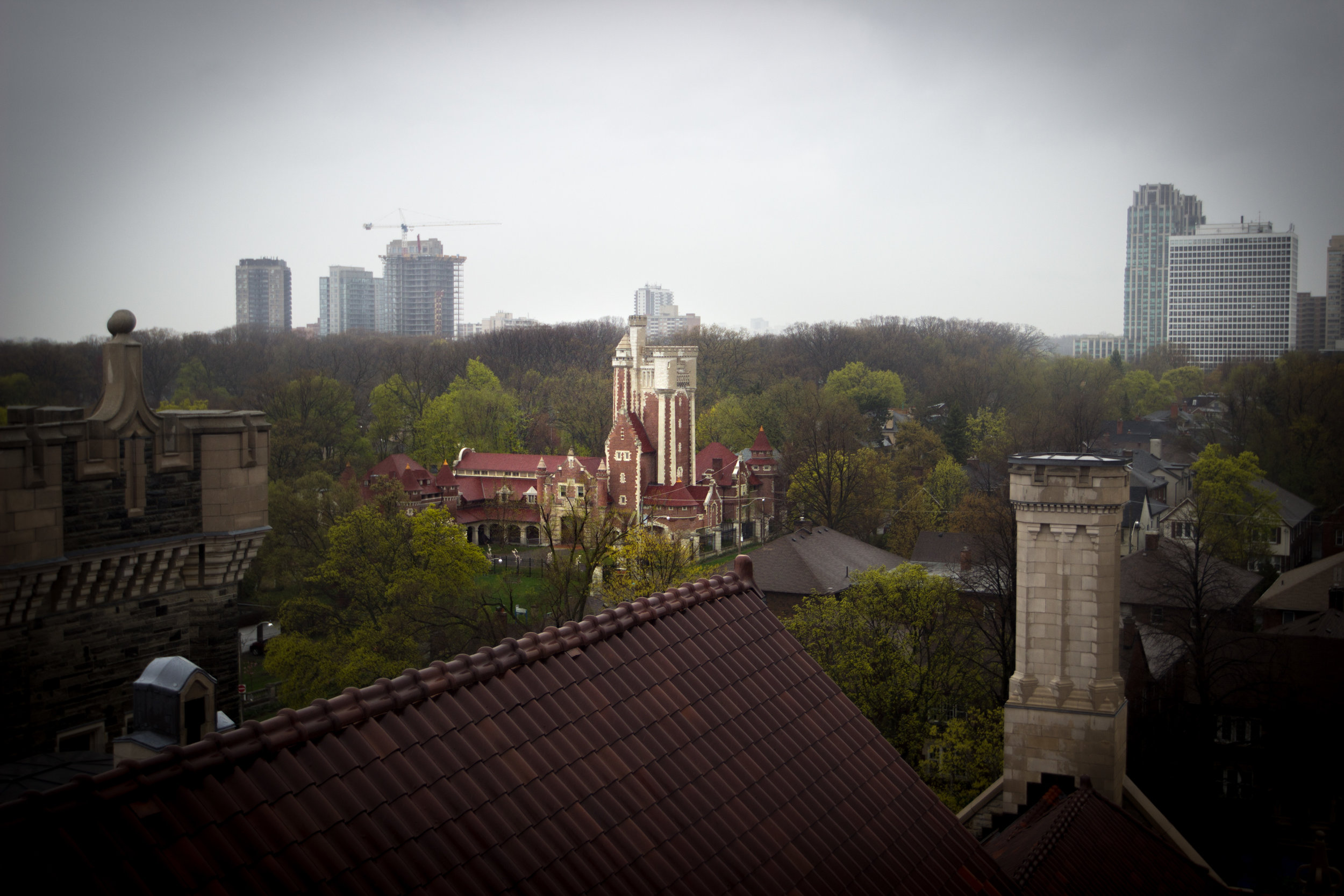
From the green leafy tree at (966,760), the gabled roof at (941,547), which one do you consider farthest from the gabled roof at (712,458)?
the green leafy tree at (966,760)

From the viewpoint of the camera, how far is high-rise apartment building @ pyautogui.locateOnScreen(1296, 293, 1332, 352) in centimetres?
7088

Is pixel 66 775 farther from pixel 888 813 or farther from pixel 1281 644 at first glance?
pixel 1281 644

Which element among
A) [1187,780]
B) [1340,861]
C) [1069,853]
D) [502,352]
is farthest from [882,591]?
[502,352]

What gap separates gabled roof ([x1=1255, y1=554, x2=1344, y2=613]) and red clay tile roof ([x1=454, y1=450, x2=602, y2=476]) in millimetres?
37237

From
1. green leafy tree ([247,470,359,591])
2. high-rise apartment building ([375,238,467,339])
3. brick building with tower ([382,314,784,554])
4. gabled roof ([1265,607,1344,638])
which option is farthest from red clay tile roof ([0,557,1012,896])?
high-rise apartment building ([375,238,467,339])

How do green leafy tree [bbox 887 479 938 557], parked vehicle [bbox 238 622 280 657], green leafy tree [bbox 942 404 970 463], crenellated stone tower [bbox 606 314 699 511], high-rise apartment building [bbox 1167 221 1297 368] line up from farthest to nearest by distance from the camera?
high-rise apartment building [bbox 1167 221 1297 368] < green leafy tree [bbox 942 404 970 463] < crenellated stone tower [bbox 606 314 699 511] < green leafy tree [bbox 887 479 938 557] < parked vehicle [bbox 238 622 280 657]

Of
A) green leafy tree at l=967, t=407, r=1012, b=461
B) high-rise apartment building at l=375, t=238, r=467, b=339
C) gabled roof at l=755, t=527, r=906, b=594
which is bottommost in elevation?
gabled roof at l=755, t=527, r=906, b=594

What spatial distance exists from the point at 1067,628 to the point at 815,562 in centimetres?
2249

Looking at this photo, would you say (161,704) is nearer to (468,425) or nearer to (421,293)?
(468,425)

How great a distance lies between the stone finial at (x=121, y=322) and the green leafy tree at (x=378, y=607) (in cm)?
1702

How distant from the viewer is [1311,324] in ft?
250

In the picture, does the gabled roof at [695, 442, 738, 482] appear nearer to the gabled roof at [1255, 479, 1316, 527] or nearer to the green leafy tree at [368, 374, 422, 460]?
the green leafy tree at [368, 374, 422, 460]

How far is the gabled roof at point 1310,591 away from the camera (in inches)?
1329

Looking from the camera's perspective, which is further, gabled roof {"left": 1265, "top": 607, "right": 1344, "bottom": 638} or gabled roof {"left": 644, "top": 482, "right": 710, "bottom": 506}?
gabled roof {"left": 644, "top": 482, "right": 710, "bottom": 506}
